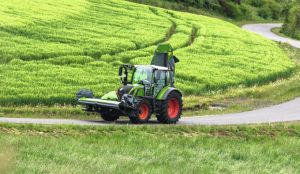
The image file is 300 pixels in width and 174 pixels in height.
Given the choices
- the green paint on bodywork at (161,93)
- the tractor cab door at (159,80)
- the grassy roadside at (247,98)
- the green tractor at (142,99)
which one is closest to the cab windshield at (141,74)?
the green tractor at (142,99)

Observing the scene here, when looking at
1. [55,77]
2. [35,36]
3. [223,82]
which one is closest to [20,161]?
[55,77]

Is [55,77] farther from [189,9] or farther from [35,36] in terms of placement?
[189,9]

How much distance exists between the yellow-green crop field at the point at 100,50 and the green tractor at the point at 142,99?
4.08 m

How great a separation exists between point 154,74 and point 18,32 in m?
17.9

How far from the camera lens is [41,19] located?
1758 inches

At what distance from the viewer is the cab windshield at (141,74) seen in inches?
920

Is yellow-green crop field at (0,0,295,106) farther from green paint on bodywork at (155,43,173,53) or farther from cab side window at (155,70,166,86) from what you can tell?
cab side window at (155,70,166,86)

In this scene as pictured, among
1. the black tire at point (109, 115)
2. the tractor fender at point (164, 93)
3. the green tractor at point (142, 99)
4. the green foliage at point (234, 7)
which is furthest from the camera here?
the green foliage at point (234, 7)

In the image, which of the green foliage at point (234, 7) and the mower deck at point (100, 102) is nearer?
the mower deck at point (100, 102)

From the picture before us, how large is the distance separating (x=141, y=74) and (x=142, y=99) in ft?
4.53

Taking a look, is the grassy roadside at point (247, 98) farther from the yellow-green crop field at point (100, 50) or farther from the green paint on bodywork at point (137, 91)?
the green paint on bodywork at point (137, 91)

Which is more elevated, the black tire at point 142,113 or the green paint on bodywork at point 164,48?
the green paint on bodywork at point 164,48

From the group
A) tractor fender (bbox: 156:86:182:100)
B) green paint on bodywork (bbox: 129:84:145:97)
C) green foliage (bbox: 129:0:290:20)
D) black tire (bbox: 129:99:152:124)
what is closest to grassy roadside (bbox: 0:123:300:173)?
black tire (bbox: 129:99:152:124)

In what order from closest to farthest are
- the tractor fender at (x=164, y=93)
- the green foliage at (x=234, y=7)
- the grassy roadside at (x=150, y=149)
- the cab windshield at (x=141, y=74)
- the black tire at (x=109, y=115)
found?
the grassy roadside at (x=150, y=149), the black tire at (x=109, y=115), the tractor fender at (x=164, y=93), the cab windshield at (x=141, y=74), the green foliage at (x=234, y=7)
